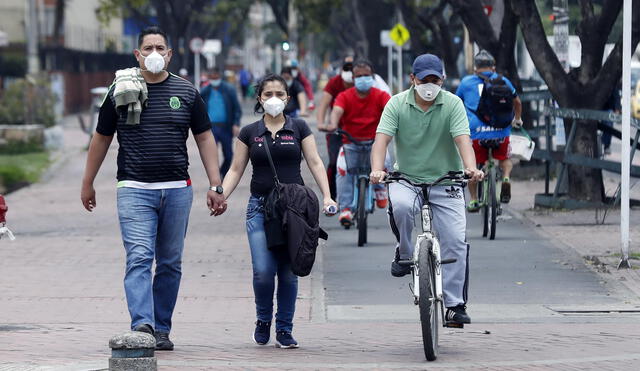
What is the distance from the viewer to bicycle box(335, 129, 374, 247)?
1322 cm

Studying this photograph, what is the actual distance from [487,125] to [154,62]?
6.79 m

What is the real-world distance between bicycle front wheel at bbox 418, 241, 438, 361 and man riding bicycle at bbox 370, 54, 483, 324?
490 mm

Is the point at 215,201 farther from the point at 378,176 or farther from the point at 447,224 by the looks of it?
the point at 447,224

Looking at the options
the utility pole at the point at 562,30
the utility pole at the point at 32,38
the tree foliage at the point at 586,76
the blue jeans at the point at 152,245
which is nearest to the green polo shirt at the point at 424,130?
the blue jeans at the point at 152,245

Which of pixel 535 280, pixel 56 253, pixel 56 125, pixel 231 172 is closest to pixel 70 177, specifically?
pixel 56 125

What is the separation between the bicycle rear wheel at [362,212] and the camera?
13.2 meters

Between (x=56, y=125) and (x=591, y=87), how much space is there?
17.9m

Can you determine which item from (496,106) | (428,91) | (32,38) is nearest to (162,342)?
(428,91)

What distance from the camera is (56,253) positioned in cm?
1332

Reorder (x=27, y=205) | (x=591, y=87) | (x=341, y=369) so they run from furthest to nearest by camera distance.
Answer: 1. (x=27, y=205)
2. (x=591, y=87)
3. (x=341, y=369)

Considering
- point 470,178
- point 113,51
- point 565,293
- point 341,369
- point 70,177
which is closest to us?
point 341,369

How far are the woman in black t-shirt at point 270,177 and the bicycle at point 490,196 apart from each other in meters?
5.46

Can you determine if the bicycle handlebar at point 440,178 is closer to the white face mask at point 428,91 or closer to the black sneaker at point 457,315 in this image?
the white face mask at point 428,91

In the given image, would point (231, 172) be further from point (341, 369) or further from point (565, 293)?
point (565, 293)
